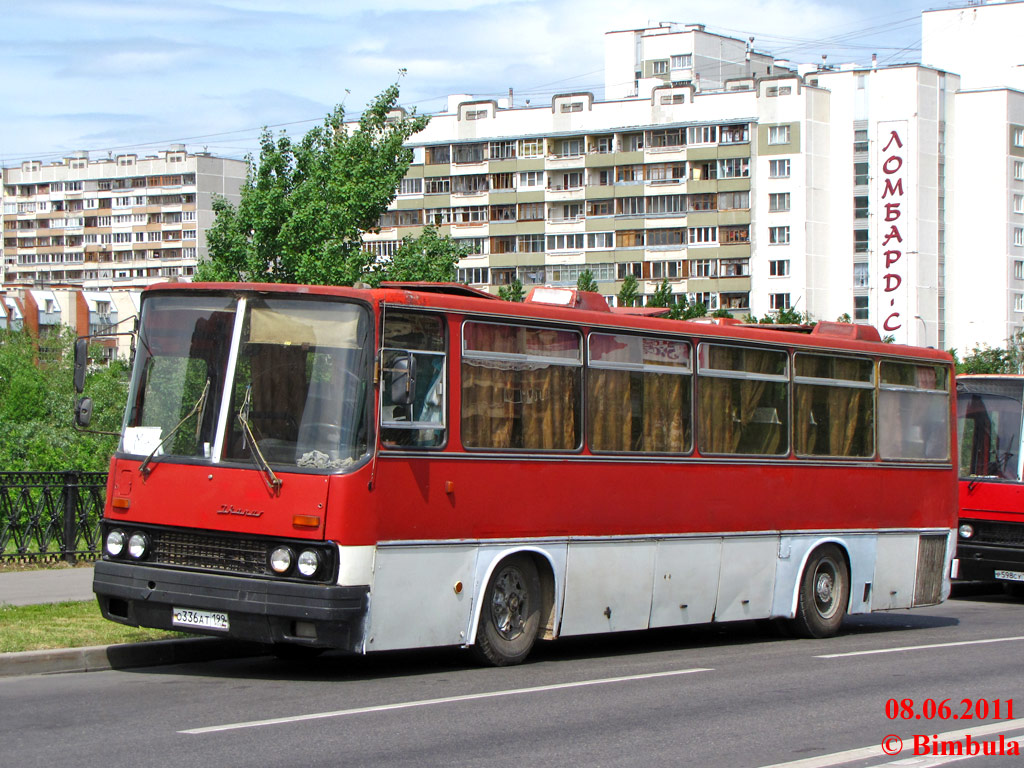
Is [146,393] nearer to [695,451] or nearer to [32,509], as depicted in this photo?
[695,451]

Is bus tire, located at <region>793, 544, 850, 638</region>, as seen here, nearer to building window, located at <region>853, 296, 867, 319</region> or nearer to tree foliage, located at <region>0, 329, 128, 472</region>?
tree foliage, located at <region>0, 329, 128, 472</region>

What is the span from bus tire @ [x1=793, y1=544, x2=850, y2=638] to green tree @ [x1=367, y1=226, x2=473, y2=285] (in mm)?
18623

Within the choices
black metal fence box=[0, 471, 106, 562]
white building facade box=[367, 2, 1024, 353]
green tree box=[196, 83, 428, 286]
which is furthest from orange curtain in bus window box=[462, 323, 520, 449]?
white building facade box=[367, 2, 1024, 353]

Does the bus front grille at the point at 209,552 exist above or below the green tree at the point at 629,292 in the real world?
below

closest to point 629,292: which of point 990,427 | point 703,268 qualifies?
point 703,268

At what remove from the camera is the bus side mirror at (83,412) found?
11.2 meters

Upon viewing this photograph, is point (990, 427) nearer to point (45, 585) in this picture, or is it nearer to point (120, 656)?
point (45, 585)

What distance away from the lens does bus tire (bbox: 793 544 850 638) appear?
15242 millimetres

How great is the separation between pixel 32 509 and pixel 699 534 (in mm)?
8715

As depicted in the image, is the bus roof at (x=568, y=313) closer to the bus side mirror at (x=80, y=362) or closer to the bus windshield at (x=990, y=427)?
the bus side mirror at (x=80, y=362)

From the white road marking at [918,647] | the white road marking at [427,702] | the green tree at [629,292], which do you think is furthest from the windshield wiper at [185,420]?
the green tree at [629,292]

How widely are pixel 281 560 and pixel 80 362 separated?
2210 mm

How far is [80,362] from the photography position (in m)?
11.0

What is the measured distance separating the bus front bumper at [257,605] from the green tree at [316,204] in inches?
832
